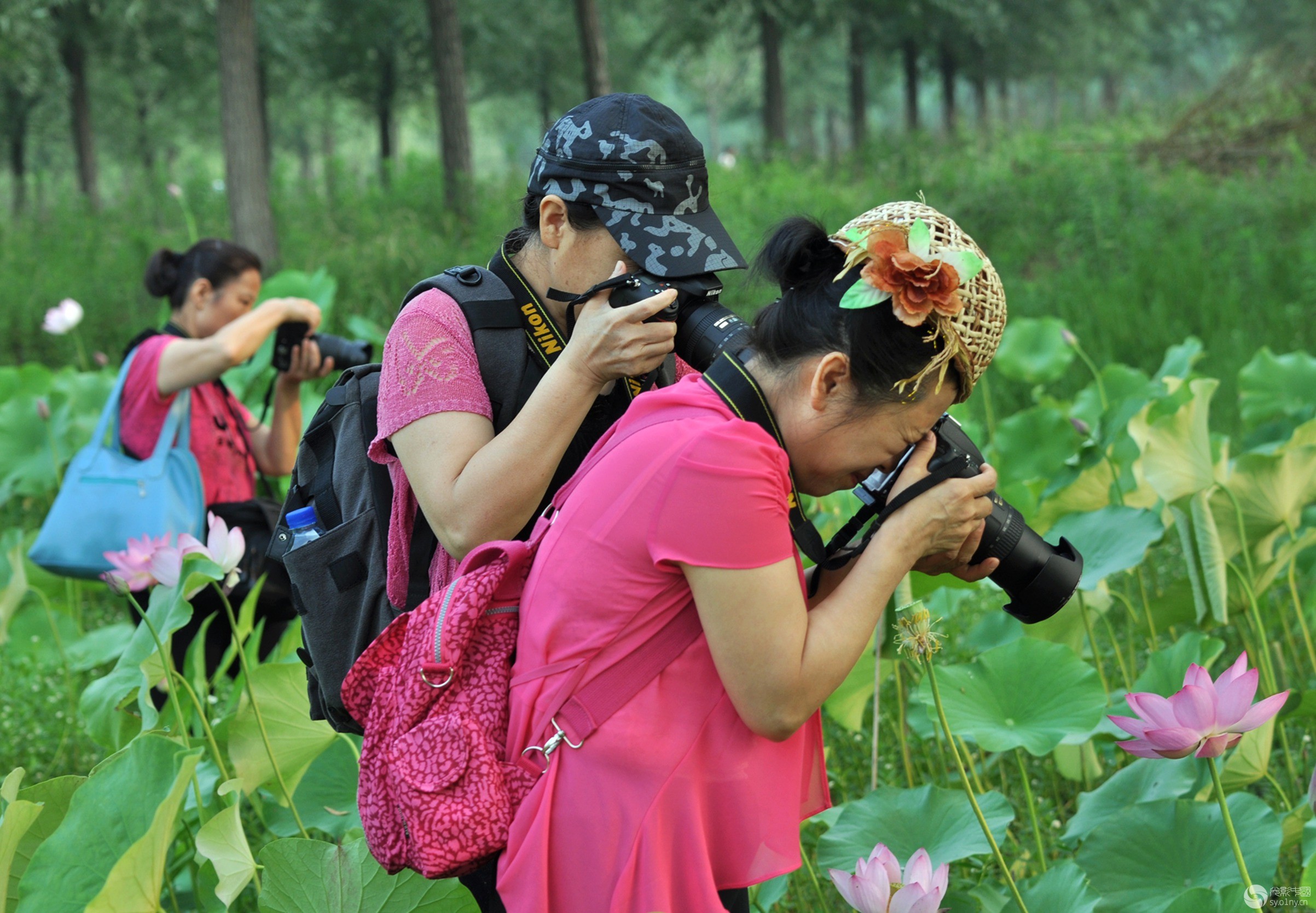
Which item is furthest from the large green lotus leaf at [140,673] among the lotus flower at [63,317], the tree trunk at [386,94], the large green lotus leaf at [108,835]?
the tree trunk at [386,94]

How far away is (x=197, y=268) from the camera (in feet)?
9.77

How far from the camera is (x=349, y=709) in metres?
1.36

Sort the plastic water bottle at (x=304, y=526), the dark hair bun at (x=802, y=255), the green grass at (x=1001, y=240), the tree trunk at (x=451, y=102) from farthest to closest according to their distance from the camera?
1. the tree trunk at (x=451, y=102)
2. the green grass at (x=1001, y=240)
3. the plastic water bottle at (x=304, y=526)
4. the dark hair bun at (x=802, y=255)

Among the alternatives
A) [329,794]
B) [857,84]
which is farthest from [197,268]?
[857,84]

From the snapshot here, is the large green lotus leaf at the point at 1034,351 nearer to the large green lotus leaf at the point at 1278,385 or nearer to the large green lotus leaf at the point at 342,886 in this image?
the large green lotus leaf at the point at 1278,385

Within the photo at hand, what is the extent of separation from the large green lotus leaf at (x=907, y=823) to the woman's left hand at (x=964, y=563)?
0.51 meters

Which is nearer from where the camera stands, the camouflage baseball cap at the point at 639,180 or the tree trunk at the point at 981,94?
the camouflage baseball cap at the point at 639,180

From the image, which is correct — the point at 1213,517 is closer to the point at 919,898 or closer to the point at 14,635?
the point at 919,898

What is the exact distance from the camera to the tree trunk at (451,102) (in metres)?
8.78

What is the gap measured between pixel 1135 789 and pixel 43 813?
65.0 inches

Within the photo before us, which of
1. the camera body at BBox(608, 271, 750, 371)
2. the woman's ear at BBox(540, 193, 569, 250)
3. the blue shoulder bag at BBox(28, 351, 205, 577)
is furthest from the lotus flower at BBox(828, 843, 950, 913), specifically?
the blue shoulder bag at BBox(28, 351, 205, 577)

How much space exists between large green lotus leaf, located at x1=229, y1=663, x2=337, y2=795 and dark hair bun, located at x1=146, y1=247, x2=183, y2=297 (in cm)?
143

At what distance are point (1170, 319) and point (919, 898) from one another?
5486 millimetres

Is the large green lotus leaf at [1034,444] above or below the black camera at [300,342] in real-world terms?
below
